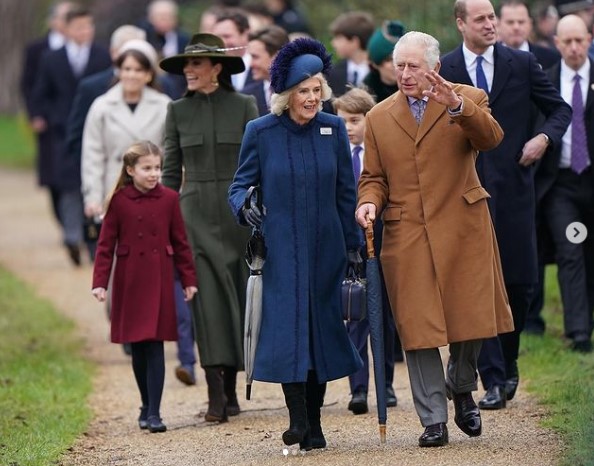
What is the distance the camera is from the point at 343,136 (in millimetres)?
8727

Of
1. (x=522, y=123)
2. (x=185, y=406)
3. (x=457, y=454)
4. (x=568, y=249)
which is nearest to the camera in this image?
(x=457, y=454)

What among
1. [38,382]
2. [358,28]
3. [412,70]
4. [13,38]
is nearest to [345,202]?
[412,70]

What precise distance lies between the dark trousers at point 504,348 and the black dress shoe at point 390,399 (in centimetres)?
60

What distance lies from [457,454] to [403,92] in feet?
5.85

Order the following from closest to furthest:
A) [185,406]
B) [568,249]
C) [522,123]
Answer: [522,123], [185,406], [568,249]

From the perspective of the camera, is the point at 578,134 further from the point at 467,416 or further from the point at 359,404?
the point at 467,416

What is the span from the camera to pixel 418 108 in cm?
860

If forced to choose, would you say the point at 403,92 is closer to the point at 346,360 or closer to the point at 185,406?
the point at 346,360

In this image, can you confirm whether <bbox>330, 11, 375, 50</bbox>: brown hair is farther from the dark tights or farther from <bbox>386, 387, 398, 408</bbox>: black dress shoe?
the dark tights

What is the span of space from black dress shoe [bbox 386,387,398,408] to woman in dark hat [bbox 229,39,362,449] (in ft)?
5.15

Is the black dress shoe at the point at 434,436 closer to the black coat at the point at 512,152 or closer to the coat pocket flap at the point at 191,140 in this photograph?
the black coat at the point at 512,152

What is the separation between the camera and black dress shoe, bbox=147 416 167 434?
388 inches

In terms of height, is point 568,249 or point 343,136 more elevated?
point 343,136

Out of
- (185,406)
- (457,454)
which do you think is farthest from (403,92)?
(185,406)
